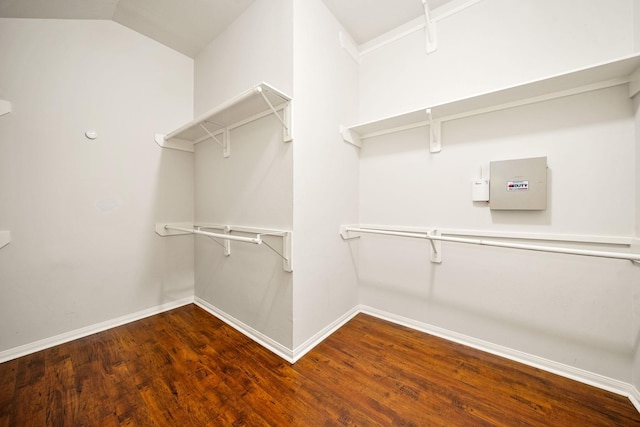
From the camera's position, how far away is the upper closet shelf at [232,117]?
1585 mm

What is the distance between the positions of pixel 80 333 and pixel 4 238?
958 millimetres

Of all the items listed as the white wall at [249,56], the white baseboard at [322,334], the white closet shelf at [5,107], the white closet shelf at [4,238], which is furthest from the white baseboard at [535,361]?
the white closet shelf at [5,107]

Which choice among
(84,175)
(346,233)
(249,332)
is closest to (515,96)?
(346,233)

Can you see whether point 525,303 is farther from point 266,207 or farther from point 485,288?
point 266,207

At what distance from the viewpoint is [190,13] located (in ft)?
6.76

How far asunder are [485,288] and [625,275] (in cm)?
72

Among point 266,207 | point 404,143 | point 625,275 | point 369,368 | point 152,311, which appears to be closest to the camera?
point 625,275

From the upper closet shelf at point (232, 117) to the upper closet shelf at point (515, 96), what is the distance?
0.69 metres

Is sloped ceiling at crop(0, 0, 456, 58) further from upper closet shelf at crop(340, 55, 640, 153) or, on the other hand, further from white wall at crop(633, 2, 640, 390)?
white wall at crop(633, 2, 640, 390)

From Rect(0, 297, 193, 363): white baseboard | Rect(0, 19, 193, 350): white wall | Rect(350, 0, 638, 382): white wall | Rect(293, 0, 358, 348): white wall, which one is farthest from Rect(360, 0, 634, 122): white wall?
Rect(0, 297, 193, 363): white baseboard

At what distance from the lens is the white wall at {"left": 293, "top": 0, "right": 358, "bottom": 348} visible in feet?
5.69

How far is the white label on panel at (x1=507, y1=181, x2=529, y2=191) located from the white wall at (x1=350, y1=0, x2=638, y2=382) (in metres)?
0.16

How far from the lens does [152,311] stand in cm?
239

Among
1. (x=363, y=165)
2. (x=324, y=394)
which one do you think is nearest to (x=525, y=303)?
(x=324, y=394)
